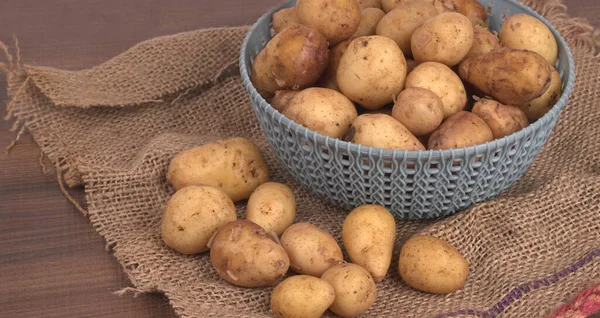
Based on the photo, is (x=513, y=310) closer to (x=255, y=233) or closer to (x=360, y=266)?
(x=360, y=266)

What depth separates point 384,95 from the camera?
4.04ft

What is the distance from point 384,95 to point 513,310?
1.20ft

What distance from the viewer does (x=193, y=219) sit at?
1.20 meters

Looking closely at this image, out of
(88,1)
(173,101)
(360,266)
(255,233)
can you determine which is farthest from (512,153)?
(88,1)

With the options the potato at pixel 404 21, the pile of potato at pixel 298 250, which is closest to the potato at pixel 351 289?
the pile of potato at pixel 298 250

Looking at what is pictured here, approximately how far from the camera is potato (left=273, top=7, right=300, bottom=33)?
1.39 m

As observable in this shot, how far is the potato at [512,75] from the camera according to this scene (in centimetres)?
120

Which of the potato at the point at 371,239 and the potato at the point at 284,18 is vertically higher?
the potato at the point at 284,18

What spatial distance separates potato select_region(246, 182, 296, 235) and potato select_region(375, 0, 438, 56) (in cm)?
30

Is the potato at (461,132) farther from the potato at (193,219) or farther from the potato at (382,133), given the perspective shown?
the potato at (193,219)

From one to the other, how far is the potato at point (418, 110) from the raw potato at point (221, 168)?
274mm

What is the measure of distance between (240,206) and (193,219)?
0.56 feet

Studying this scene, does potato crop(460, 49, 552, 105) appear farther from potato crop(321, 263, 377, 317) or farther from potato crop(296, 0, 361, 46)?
potato crop(321, 263, 377, 317)

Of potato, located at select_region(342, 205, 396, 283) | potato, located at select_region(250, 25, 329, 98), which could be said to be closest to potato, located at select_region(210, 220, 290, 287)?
potato, located at select_region(342, 205, 396, 283)
